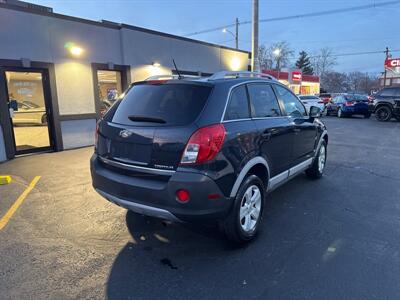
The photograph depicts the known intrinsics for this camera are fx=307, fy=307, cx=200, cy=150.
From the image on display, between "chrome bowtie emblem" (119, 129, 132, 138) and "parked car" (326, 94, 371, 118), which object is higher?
"chrome bowtie emblem" (119, 129, 132, 138)

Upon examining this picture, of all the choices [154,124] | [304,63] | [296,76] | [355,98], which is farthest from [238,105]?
[304,63]

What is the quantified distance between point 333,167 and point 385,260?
392cm

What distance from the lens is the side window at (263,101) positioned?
12.0 feet

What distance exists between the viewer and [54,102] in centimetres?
857

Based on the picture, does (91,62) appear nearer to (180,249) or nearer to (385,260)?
(180,249)

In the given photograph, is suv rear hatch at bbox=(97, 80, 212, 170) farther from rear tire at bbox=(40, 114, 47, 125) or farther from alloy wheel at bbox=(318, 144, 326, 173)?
rear tire at bbox=(40, 114, 47, 125)

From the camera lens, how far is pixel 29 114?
27.4 ft

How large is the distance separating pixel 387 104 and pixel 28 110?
1712 centimetres

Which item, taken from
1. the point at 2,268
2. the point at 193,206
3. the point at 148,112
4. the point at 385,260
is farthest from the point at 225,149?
the point at 2,268

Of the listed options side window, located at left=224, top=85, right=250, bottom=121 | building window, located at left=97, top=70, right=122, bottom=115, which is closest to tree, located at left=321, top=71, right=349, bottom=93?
building window, located at left=97, top=70, right=122, bottom=115

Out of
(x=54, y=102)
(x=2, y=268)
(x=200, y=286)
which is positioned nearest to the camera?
(x=200, y=286)

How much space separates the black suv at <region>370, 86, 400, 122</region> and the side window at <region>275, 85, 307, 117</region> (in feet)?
47.4

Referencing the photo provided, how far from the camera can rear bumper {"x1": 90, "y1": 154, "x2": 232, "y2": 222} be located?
2.75 m

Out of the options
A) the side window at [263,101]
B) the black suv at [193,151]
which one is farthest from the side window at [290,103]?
the black suv at [193,151]
